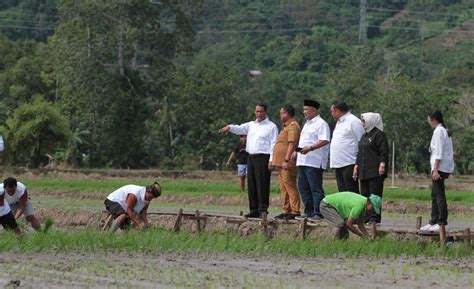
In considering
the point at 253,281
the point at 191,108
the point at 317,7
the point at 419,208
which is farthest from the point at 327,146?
the point at 317,7

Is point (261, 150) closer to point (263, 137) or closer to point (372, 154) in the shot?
point (263, 137)

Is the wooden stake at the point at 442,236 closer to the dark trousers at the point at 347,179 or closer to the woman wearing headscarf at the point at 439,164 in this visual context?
the woman wearing headscarf at the point at 439,164

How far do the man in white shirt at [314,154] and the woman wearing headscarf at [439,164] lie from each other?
1.50m

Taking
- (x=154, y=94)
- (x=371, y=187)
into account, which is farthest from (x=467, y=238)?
(x=154, y=94)

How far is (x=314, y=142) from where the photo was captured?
14.9 m

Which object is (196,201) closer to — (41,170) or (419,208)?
(419,208)

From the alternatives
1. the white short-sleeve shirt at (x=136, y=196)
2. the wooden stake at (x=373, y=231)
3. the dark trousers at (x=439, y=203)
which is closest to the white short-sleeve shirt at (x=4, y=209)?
the white short-sleeve shirt at (x=136, y=196)

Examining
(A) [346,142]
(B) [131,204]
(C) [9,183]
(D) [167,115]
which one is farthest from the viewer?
(D) [167,115]

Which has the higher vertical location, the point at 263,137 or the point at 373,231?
the point at 263,137

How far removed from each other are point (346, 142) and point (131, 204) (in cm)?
321

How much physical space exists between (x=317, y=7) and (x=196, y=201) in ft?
296

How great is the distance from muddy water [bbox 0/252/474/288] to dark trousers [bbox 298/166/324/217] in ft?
8.83

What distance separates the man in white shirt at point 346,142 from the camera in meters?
14.8

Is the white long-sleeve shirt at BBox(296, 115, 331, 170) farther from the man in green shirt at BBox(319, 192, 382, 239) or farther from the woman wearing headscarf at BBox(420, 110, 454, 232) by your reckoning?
the woman wearing headscarf at BBox(420, 110, 454, 232)
